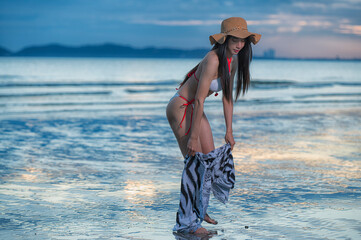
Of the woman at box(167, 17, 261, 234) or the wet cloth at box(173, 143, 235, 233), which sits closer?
the woman at box(167, 17, 261, 234)

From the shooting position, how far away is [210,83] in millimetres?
4020

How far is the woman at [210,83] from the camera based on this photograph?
13.1 feet

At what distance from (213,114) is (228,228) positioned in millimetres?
10787

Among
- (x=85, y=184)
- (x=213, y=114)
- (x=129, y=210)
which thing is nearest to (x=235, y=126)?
(x=213, y=114)

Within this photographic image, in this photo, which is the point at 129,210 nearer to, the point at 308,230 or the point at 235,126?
the point at 308,230

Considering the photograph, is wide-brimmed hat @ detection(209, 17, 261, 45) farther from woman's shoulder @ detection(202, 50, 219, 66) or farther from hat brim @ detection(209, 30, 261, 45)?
woman's shoulder @ detection(202, 50, 219, 66)

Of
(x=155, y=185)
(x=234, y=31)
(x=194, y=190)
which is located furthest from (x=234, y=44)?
(x=155, y=185)

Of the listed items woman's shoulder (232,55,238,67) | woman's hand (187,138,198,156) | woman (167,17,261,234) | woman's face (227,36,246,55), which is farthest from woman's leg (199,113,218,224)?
woman's face (227,36,246,55)

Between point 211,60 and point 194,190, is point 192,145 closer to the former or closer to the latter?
point 194,190

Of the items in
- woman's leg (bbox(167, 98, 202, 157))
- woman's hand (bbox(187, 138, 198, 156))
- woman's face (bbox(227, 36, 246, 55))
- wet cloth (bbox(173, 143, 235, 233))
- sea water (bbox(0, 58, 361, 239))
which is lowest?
sea water (bbox(0, 58, 361, 239))

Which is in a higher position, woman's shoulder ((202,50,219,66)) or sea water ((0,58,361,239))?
woman's shoulder ((202,50,219,66))

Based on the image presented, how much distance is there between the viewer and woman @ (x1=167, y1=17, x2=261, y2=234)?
400 cm

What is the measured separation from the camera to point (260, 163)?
23.8ft

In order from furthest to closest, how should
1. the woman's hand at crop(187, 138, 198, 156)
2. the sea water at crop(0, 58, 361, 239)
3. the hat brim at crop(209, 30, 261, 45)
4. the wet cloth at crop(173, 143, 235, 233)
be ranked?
the sea water at crop(0, 58, 361, 239)
the wet cloth at crop(173, 143, 235, 233)
the woman's hand at crop(187, 138, 198, 156)
the hat brim at crop(209, 30, 261, 45)
